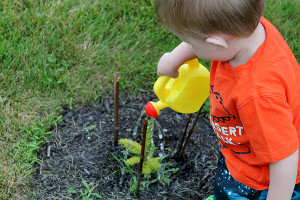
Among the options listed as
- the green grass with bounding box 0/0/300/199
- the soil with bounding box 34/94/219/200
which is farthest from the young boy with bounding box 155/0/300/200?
the green grass with bounding box 0/0/300/199

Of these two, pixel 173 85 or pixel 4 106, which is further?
pixel 4 106

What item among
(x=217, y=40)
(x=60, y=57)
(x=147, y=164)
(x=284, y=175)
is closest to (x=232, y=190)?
(x=284, y=175)

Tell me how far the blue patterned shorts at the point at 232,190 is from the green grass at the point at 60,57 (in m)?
1.10

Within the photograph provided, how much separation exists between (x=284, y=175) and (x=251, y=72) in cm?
40

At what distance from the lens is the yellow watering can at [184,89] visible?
1732mm

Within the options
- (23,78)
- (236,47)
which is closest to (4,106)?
(23,78)

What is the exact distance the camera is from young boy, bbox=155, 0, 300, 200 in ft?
3.88

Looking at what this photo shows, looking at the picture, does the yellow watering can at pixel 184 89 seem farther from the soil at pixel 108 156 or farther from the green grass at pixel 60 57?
the green grass at pixel 60 57

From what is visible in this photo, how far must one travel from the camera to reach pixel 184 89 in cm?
175

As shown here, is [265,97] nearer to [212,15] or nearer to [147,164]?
[212,15]

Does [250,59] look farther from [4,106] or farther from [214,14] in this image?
[4,106]

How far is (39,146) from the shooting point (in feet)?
7.42

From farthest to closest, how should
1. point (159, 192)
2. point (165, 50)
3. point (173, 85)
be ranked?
point (165, 50)
point (159, 192)
point (173, 85)

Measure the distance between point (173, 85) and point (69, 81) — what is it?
1056 millimetres
